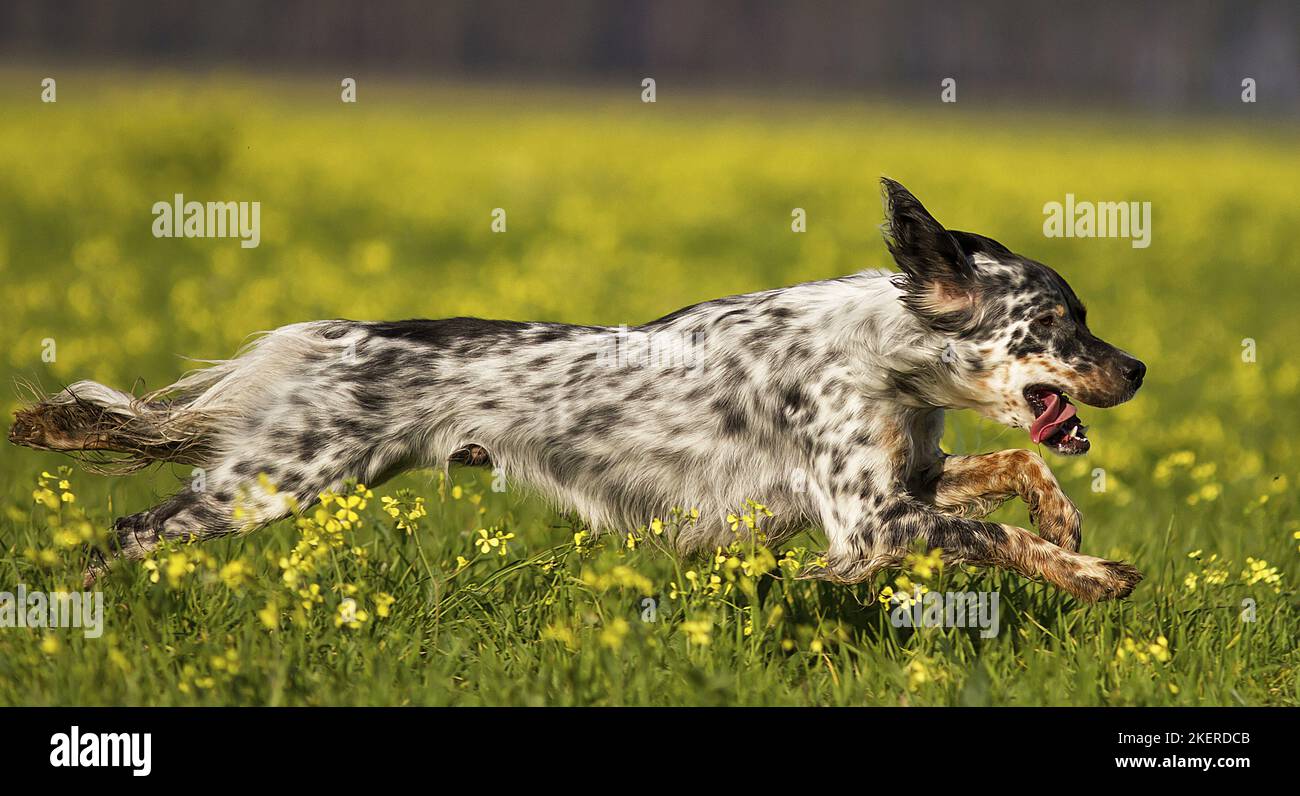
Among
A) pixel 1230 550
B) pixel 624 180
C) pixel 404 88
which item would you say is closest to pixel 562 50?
pixel 404 88

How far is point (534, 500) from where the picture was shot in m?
6.45

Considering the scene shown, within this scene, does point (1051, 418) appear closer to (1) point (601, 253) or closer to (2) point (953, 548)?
(2) point (953, 548)

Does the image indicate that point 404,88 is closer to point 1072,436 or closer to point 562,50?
point 562,50

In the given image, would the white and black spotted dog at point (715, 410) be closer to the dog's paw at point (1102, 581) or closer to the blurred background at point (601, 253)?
the dog's paw at point (1102, 581)

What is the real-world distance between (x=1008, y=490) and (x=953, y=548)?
563 millimetres

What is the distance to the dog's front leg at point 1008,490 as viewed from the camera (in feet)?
18.2

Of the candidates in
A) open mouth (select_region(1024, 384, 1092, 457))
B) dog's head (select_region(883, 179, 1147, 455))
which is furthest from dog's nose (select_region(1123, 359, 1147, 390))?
open mouth (select_region(1024, 384, 1092, 457))

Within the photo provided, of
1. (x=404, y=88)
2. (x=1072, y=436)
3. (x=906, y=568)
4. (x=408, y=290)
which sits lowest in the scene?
(x=906, y=568)

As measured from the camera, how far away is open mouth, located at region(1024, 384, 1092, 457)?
534cm

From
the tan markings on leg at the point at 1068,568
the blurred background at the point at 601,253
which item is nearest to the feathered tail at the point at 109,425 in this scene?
the blurred background at the point at 601,253

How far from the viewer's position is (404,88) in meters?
65.1

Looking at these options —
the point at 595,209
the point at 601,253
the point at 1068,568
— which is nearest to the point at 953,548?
the point at 1068,568

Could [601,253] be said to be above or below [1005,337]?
above

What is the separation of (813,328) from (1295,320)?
12815mm
